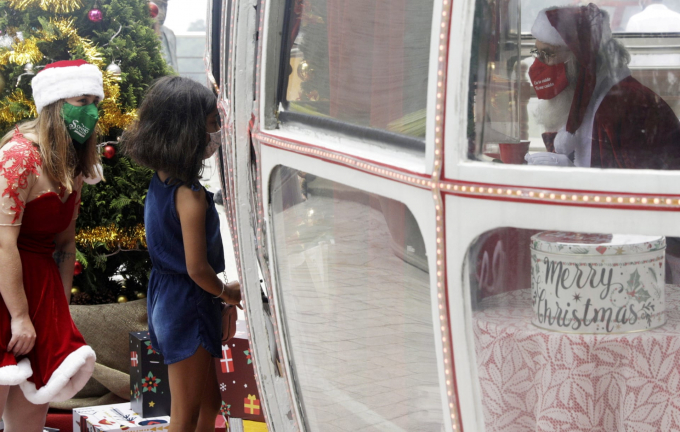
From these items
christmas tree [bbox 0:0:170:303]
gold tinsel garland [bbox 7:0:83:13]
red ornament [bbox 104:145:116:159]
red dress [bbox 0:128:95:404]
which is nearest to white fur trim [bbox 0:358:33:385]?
red dress [bbox 0:128:95:404]

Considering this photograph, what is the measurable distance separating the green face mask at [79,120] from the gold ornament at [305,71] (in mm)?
996

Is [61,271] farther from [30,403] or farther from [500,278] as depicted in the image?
[500,278]

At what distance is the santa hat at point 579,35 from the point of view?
1270 millimetres

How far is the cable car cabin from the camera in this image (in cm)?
110

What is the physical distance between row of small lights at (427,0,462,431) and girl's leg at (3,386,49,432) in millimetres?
1720

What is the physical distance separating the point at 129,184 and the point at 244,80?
5.99 ft

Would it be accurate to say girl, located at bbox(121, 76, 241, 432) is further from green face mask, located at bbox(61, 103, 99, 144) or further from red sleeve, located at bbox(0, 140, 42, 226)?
red sleeve, located at bbox(0, 140, 42, 226)

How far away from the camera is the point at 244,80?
1912 millimetres

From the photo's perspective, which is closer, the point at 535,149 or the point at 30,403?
the point at 535,149

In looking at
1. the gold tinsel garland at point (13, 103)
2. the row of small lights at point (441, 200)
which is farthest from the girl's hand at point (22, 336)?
the row of small lights at point (441, 200)

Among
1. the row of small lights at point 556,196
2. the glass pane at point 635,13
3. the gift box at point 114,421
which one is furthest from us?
the gift box at point 114,421

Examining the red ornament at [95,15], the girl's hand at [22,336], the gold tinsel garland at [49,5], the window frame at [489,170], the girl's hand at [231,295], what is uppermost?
the gold tinsel garland at [49,5]

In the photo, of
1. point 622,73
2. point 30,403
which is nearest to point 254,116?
point 622,73

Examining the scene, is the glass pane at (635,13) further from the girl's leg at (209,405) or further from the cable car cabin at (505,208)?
the girl's leg at (209,405)
